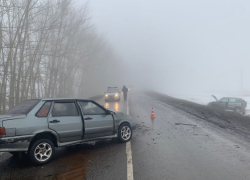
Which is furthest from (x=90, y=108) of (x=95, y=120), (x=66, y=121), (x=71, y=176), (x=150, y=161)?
(x=71, y=176)

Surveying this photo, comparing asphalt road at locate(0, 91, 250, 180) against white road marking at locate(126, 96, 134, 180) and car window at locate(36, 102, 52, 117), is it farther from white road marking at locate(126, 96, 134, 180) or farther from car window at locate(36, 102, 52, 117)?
car window at locate(36, 102, 52, 117)

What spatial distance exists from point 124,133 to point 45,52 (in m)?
17.8

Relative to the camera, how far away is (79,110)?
6.41 metres

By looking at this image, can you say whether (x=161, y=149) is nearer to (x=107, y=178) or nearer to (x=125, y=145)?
(x=125, y=145)

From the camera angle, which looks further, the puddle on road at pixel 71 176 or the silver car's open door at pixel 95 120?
the silver car's open door at pixel 95 120

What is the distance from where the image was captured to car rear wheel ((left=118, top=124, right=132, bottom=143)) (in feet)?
24.2

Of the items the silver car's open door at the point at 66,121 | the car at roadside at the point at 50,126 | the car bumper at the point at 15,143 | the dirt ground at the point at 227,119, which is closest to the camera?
the car bumper at the point at 15,143

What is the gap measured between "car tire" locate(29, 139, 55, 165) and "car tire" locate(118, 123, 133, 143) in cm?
234

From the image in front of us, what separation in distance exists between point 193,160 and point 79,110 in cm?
313

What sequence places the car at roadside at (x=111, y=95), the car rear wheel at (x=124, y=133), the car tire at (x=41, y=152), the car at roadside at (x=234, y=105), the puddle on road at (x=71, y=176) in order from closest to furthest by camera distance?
the puddle on road at (x=71, y=176) < the car tire at (x=41, y=152) < the car rear wheel at (x=124, y=133) < the car at roadside at (x=234, y=105) < the car at roadside at (x=111, y=95)

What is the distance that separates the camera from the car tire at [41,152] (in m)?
5.30

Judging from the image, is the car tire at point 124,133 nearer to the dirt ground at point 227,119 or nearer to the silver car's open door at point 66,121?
the silver car's open door at point 66,121

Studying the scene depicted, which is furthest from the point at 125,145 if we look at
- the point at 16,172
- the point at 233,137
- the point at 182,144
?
the point at 233,137

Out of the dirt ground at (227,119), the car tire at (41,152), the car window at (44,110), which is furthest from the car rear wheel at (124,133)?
the dirt ground at (227,119)
